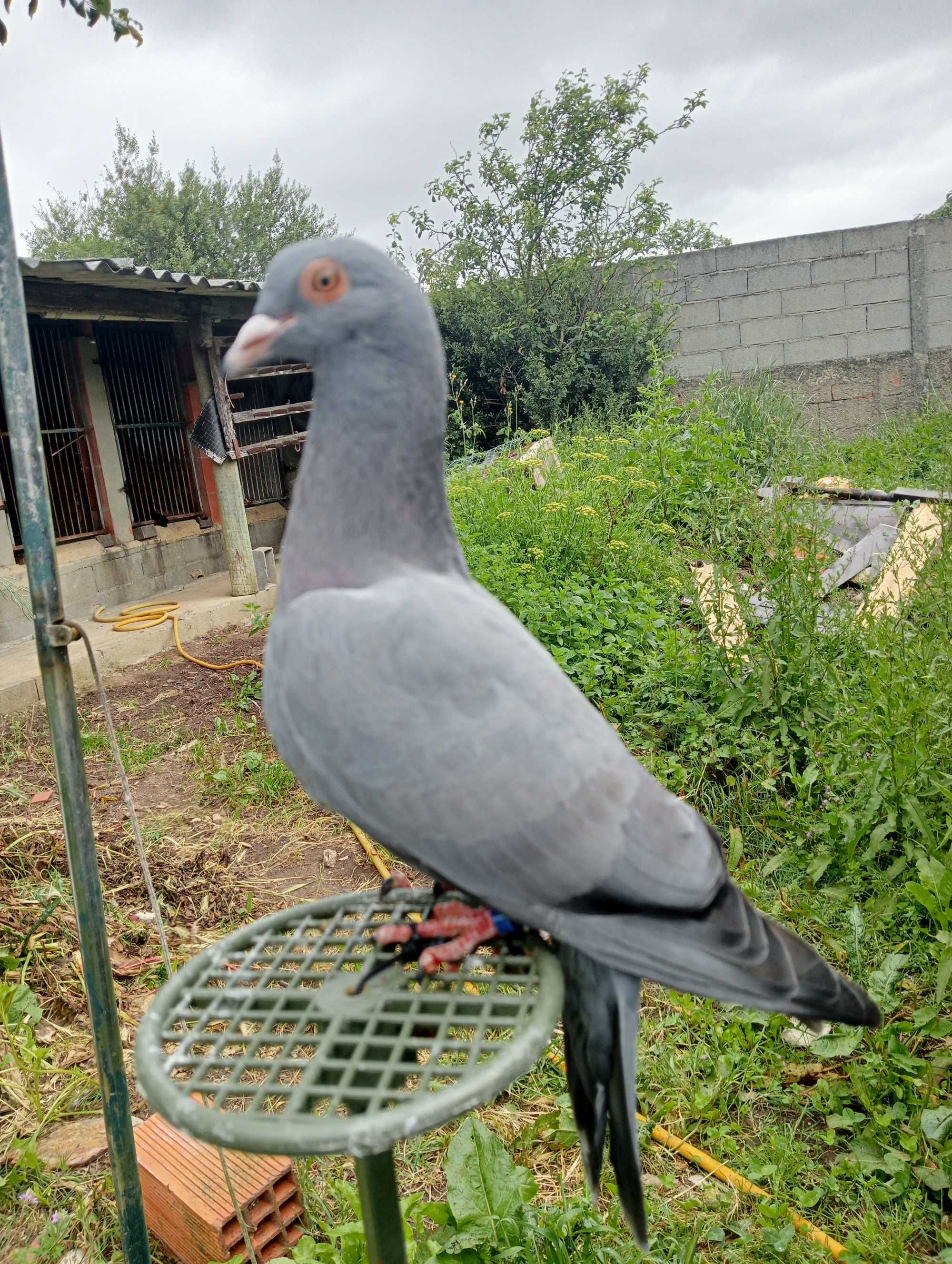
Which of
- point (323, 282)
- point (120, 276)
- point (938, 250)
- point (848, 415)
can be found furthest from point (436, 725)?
point (938, 250)

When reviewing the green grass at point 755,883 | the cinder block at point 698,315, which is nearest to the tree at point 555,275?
Result: the cinder block at point 698,315

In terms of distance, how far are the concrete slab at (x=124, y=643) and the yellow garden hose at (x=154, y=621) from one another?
0.05 meters

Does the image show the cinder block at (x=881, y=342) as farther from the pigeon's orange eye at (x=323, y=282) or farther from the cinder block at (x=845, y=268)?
the pigeon's orange eye at (x=323, y=282)

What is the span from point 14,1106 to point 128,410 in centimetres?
691

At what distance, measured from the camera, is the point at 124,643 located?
626cm

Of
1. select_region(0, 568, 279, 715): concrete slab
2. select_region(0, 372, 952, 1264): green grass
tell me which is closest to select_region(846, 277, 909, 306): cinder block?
select_region(0, 372, 952, 1264): green grass

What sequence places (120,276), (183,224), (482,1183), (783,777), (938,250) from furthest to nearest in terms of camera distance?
(183,224) → (938,250) → (120,276) → (783,777) → (482,1183)

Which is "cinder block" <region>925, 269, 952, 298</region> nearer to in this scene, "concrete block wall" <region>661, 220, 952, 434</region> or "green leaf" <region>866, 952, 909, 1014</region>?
"concrete block wall" <region>661, 220, 952, 434</region>

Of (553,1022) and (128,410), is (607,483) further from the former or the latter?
(128,410)

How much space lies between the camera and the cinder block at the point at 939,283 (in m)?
9.87

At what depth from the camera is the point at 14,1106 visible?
2477 millimetres

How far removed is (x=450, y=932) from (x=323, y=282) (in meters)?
0.97

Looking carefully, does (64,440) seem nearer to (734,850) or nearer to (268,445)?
(268,445)

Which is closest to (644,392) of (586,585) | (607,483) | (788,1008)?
(607,483)
